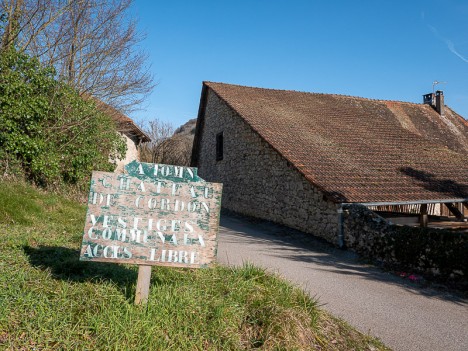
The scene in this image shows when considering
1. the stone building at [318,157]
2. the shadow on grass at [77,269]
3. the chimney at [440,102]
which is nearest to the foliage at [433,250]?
the stone building at [318,157]

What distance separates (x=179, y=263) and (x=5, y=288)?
1649mm

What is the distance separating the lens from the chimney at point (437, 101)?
23.4 metres

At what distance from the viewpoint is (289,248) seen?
29.0ft

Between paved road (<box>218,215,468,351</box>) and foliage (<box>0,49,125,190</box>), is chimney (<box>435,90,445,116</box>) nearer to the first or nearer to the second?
paved road (<box>218,215,468,351</box>)

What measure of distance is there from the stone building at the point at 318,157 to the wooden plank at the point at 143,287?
6546 millimetres

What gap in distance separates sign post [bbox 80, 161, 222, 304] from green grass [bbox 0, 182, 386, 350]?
14.1 inches

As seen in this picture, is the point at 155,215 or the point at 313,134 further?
the point at 313,134

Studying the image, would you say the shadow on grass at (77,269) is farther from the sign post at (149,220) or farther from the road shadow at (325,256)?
the road shadow at (325,256)

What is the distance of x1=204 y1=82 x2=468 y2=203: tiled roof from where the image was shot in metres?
10.5

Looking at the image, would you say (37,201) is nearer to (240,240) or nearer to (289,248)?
(240,240)

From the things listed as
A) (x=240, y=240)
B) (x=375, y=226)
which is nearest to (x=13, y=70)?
(x=240, y=240)

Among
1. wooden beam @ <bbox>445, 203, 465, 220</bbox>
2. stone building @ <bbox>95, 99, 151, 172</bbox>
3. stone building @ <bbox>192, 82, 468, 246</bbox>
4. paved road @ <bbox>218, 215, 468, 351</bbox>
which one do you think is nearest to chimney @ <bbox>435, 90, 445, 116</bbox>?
stone building @ <bbox>192, 82, 468, 246</bbox>

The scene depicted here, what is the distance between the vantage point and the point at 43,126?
32.3ft

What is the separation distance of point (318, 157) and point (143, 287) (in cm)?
914
